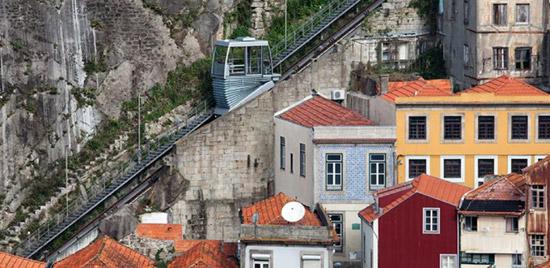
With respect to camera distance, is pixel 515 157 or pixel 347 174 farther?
pixel 515 157

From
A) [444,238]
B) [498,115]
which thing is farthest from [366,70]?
[444,238]

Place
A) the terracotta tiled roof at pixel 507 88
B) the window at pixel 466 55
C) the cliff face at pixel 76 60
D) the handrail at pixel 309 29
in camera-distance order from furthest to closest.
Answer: the cliff face at pixel 76 60
the handrail at pixel 309 29
the window at pixel 466 55
the terracotta tiled roof at pixel 507 88

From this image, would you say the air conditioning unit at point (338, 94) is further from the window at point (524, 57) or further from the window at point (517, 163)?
the window at point (517, 163)

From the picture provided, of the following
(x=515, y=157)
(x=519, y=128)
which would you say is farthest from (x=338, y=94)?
(x=515, y=157)

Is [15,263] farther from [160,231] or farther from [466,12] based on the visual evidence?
[466,12]

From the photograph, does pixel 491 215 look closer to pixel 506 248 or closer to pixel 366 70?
pixel 506 248

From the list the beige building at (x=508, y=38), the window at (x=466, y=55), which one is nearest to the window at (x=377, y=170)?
the beige building at (x=508, y=38)

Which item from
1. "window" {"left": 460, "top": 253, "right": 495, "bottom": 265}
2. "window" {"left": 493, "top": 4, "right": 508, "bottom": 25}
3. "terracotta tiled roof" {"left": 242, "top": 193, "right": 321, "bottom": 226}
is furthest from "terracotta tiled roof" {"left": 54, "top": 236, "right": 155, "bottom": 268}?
"window" {"left": 493, "top": 4, "right": 508, "bottom": 25}
